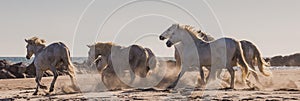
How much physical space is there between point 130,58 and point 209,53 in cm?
345

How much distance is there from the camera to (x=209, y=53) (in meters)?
11.8

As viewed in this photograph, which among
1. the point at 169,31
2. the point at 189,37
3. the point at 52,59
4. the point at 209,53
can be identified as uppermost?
the point at 169,31

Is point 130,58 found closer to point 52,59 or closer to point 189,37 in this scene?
point 189,37

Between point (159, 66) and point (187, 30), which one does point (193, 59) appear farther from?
point (159, 66)

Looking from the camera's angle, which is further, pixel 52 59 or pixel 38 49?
pixel 38 49

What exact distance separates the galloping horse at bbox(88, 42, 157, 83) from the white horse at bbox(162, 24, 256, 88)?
2.10 m

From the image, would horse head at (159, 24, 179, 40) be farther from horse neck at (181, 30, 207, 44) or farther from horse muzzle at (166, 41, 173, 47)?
horse neck at (181, 30, 207, 44)

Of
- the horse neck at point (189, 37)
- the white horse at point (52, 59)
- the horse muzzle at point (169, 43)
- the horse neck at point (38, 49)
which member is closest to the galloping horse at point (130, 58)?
the horse muzzle at point (169, 43)

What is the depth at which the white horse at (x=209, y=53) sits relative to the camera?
1168 cm

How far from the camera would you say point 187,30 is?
12430mm

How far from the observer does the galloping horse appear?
46.4 feet

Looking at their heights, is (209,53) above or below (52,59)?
above

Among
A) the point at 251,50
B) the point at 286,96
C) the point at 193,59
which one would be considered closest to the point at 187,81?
the point at 193,59

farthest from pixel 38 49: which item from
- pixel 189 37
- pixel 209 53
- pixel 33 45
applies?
pixel 209 53
